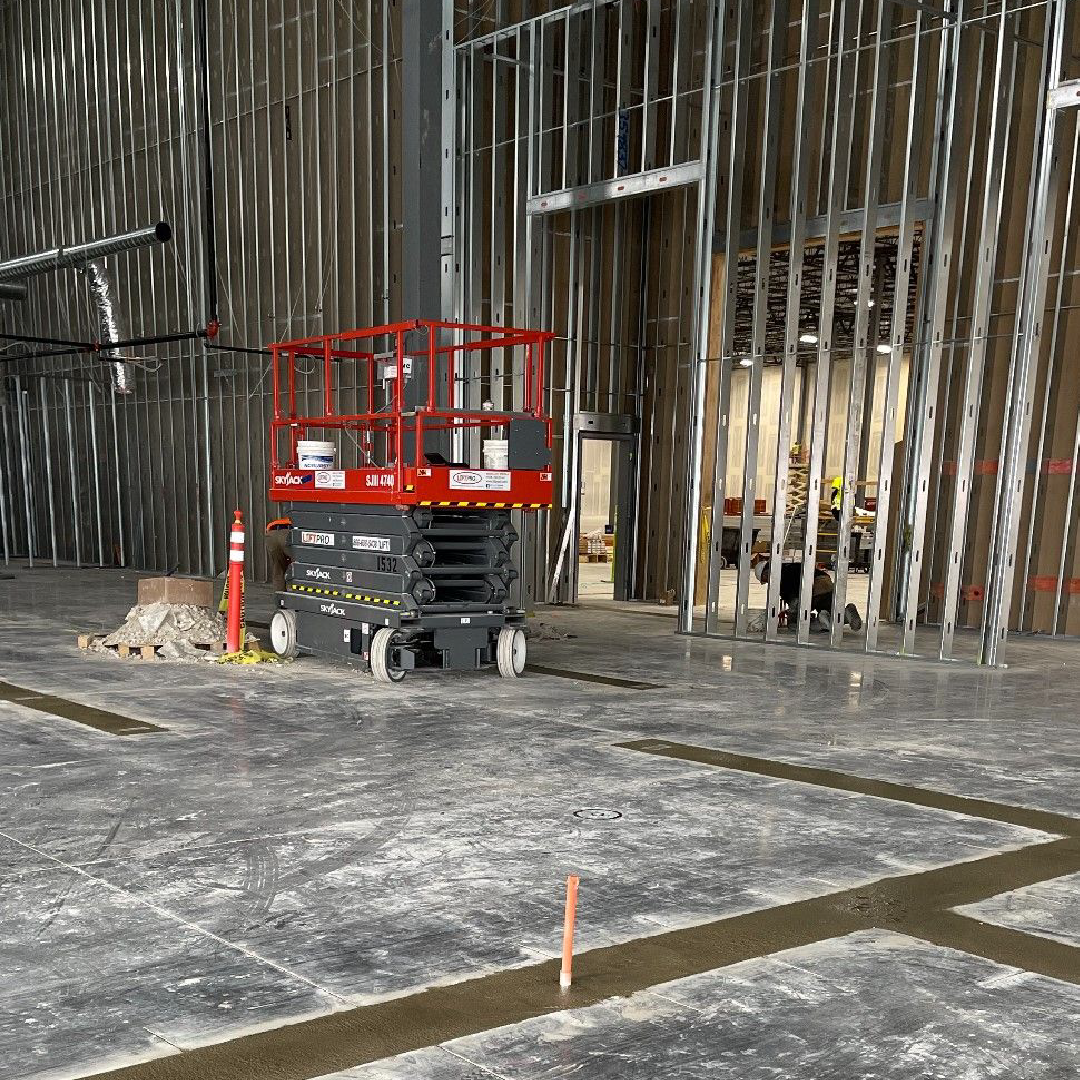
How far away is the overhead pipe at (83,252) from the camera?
19859 mm

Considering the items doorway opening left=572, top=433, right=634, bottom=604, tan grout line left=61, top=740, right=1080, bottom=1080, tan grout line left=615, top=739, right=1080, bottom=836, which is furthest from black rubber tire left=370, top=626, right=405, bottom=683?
doorway opening left=572, top=433, right=634, bottom=604

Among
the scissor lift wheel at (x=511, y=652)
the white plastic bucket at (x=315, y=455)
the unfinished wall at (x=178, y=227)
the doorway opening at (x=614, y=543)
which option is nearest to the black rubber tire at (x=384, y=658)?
the scissor lift wheel at (x=511, y=652)

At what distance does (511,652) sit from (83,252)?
1437 cm

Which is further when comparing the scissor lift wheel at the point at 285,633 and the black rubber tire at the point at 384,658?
the scissor lift wheel at the point at 285,633

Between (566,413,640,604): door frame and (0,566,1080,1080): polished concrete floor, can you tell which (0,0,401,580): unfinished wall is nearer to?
(566,413,640,604): door frame

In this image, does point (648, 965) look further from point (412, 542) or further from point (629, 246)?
point (629, 246)

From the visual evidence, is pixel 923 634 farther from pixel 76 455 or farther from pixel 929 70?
pixel 76 455

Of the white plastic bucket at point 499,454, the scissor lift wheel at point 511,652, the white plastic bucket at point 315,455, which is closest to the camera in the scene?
the white plastic bucket at point 499,454

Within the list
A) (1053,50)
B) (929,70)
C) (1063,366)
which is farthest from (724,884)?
(929,70)

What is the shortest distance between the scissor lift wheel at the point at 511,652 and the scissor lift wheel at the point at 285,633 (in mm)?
2287

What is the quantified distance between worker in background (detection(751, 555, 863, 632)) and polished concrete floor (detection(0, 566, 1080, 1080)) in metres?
5.07

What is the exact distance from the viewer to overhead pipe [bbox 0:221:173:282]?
19859 millimetres

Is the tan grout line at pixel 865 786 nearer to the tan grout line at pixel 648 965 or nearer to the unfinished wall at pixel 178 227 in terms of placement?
the tan grout line at pixel 648 965

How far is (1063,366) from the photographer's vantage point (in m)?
15.2
